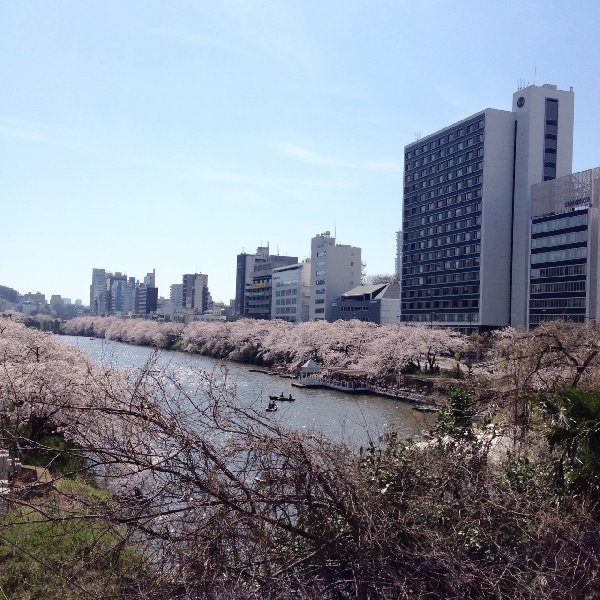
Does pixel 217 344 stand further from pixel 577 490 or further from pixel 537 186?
pixel 577 490

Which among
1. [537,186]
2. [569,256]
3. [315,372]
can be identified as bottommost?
[315,372]

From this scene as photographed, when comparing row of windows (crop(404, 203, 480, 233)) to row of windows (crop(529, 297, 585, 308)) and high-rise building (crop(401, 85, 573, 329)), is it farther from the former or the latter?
row of windows (crop(529, 297, 585, 308))

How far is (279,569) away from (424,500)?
123cm

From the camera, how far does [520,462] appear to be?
522 cm

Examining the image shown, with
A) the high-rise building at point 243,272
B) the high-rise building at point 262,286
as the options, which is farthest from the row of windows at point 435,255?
the high-rise building at point 243,272

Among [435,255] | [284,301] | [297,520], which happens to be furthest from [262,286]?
[297,520]

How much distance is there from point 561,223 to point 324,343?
16592 millimetres

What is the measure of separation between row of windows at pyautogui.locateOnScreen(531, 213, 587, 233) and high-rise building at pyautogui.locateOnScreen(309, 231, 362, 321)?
83.7ft

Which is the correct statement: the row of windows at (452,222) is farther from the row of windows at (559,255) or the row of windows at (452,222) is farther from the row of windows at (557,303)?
the row of windows at (557,303)

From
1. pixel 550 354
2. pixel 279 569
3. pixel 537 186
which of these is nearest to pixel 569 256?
pixel 537 186

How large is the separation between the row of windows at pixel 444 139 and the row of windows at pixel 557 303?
13.3m

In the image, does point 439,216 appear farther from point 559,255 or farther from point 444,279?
point 559,255

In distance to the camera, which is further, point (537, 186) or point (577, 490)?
point (537, 186)

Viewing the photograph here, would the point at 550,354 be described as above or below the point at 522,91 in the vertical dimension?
below
